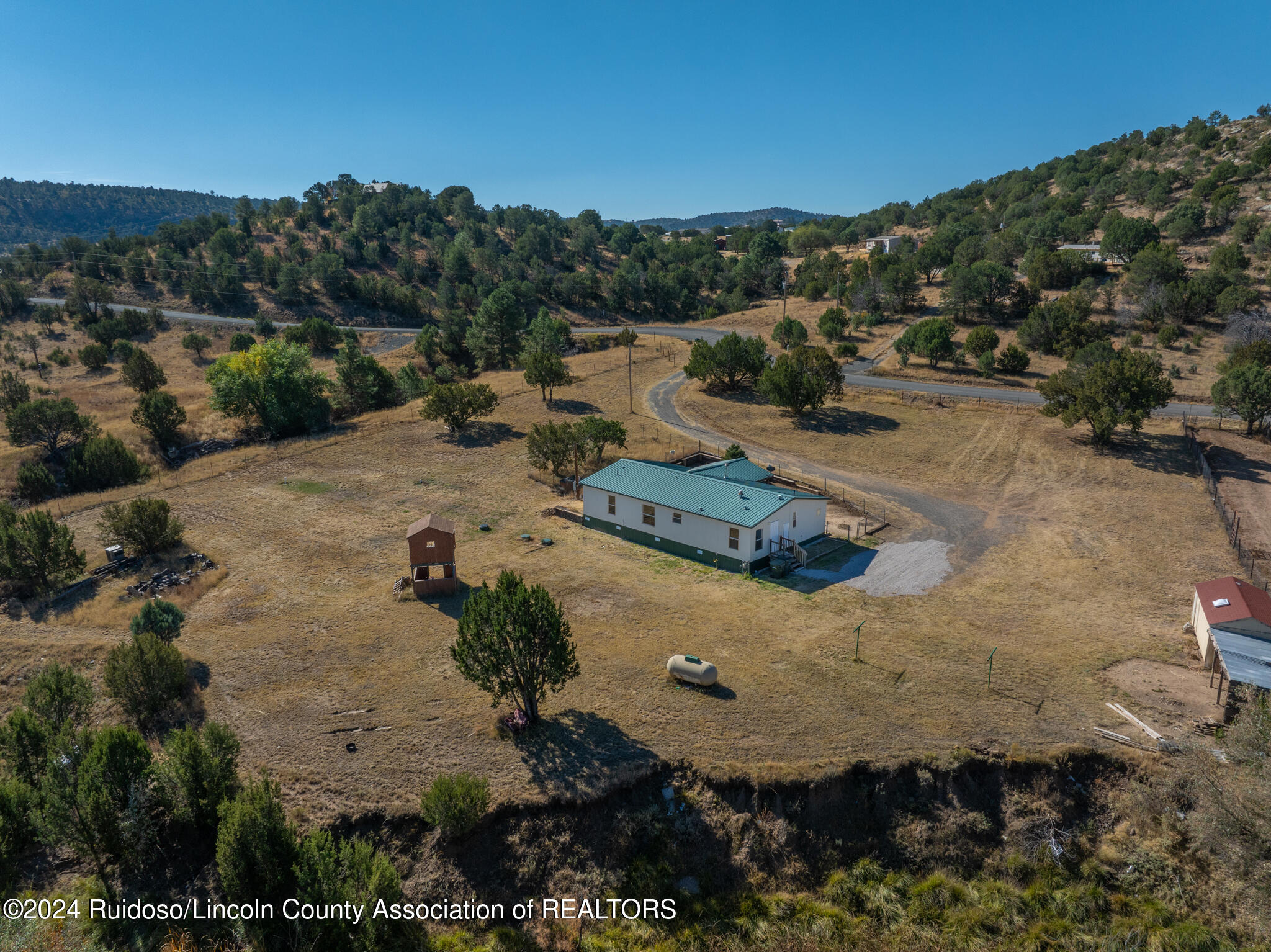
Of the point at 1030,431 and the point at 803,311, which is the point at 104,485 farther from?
the point at 803,311

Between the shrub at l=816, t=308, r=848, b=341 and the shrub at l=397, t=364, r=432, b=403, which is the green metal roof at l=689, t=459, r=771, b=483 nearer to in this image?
the shrub at l=397, t=364, r=432, b=403

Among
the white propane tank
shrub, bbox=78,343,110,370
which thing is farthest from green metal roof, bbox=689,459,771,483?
shrub, bbox=78,343,110,370

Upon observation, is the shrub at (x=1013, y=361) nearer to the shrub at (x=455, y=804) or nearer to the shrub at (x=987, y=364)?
the shrub at (x=987, y=364)

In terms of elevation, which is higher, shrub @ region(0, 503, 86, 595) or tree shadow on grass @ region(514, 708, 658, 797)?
shrub @ region(0, 503, 86, 595)

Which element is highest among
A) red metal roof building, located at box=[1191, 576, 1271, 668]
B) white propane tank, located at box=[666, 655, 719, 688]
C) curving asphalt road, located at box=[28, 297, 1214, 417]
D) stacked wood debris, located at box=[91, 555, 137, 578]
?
curving asphalt road, located at box=[28, 297, 1214, 417]

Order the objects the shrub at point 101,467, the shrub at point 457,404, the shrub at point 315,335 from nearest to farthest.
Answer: the shrub at point 101,467, the shrub at point 457,404, the shrub at point 315,335

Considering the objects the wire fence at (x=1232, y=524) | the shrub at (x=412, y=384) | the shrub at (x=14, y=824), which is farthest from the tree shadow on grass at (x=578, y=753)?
the shrub at (x=412, y=384)

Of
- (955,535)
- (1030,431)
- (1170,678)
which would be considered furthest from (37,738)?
(1030,431)
